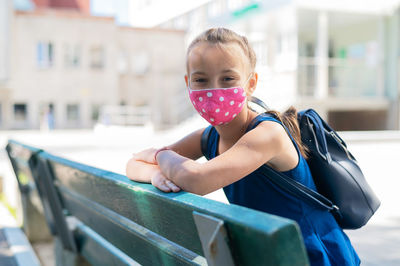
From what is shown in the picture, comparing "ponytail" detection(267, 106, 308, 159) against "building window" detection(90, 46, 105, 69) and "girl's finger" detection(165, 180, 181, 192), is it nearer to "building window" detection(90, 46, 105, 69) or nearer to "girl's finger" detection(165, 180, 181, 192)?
"girl's finger" detection(165, 180, 181, 192)

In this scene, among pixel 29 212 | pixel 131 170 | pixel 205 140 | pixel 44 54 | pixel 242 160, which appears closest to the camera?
pixel 242 160

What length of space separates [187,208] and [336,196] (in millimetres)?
807

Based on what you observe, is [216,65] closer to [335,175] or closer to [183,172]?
[183,172]

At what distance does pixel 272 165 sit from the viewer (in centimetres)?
191

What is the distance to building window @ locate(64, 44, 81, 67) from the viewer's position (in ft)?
109

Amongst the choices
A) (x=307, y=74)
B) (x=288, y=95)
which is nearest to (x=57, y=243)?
(x=288, y=95)

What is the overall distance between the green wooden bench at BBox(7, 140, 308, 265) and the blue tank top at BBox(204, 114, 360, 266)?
0.41m

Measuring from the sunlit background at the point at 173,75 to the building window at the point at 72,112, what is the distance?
0.07 metres

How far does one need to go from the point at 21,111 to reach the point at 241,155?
32446 millimetres

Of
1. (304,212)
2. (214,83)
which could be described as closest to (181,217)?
(304,212)

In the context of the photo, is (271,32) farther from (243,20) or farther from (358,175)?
(358,175)

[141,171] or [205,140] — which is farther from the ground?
[205,140]

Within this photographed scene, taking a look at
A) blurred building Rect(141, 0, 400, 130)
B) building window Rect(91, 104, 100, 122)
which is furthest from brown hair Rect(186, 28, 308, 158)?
building window Rect(91, 104, 100, 122)

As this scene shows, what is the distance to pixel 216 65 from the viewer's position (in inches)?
79.6
